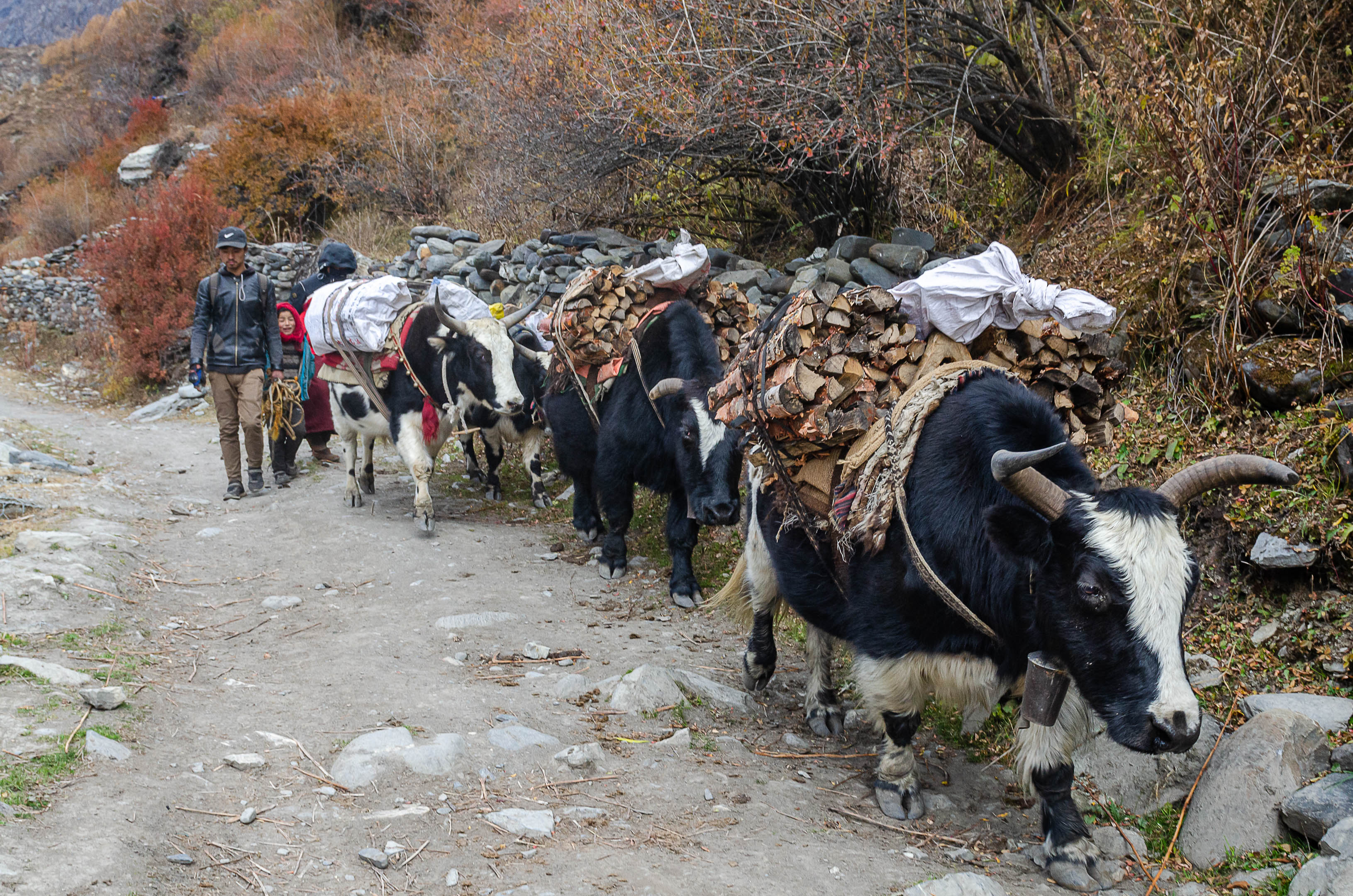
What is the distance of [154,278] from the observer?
44.8ft

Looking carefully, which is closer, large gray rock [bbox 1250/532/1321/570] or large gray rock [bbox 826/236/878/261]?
large gray rock [bbox 1250/532/1321/570]

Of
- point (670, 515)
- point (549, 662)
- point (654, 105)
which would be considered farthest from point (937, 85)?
point (549, 662)

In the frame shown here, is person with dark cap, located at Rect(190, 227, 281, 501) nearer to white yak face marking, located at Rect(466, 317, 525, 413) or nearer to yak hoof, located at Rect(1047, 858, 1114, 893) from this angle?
white yak face marking, located at Rect(466, 317, 525, 413)

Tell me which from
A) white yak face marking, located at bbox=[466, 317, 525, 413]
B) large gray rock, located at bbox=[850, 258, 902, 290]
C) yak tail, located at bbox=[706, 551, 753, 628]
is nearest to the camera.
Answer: yak tail, located at bbox=[706, 551, 753, 628]

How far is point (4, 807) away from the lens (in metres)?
2.66

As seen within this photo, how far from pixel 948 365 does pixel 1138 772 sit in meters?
1.58

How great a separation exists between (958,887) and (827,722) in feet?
4.60

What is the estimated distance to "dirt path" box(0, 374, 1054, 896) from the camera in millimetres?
2723

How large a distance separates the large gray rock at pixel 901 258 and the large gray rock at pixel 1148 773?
389cm

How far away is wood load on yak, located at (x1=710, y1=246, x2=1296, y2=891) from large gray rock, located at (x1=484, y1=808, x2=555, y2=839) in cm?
115

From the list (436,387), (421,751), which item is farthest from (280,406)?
(421,751)

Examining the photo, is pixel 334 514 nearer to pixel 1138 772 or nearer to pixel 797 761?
pixel 797 761

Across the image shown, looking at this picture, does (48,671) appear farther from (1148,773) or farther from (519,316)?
(519,316)

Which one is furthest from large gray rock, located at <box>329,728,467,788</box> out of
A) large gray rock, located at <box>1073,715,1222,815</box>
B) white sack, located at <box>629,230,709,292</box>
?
white sack, located at <box>629,230,709,292</box>
